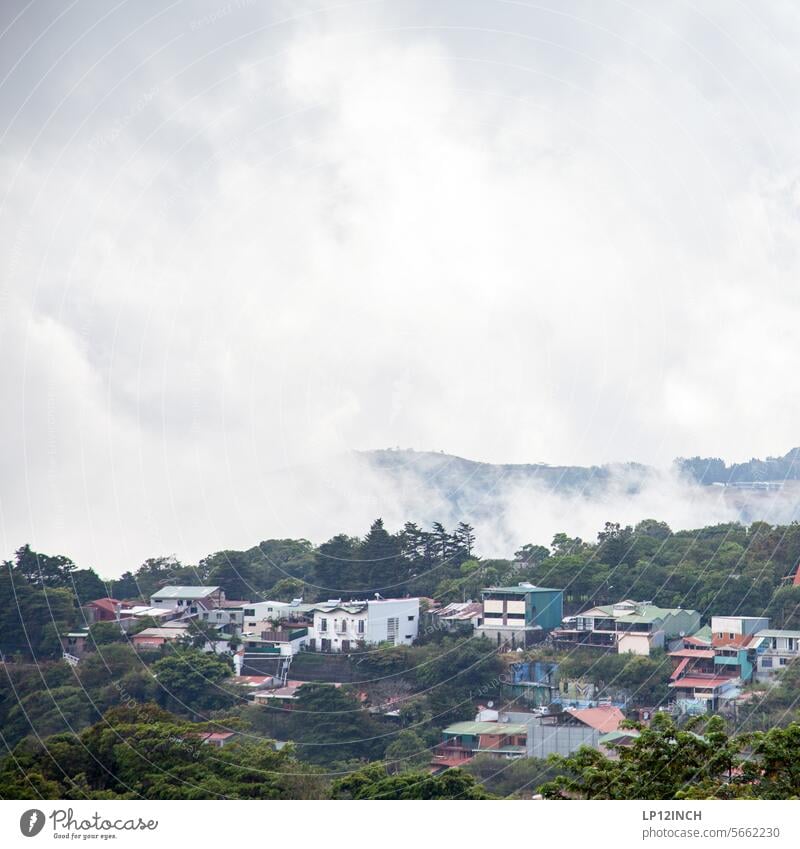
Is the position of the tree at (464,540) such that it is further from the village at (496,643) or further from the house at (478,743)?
the house at (478,743)

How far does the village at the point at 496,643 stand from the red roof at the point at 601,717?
0.05 feet

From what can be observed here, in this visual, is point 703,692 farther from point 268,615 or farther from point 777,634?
point 268,615

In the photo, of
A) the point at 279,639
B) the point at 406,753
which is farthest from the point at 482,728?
the point at 279,639

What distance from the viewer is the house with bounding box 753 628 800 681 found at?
26.9 ft

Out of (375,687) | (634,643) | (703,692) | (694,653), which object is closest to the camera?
(703,692)

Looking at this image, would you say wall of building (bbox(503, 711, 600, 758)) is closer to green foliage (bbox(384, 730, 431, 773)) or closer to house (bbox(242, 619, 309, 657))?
green foliage (bbox(384, 730, 431, 773))

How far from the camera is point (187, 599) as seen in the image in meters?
9.06

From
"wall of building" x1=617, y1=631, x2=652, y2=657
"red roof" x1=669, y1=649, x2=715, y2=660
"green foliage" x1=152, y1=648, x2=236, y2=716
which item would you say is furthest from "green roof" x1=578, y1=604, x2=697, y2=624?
"green foliage" x1=152, y1=648, x2=236, y2=716

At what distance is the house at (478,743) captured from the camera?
7277 millimetres

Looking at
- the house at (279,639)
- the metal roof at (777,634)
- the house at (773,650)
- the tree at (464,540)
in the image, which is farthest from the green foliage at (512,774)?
the tree at (464,540)

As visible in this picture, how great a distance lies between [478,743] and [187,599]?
2.75 metres

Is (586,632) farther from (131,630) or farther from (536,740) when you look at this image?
(131,630)

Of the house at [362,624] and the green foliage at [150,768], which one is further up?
the house at [362,624]
